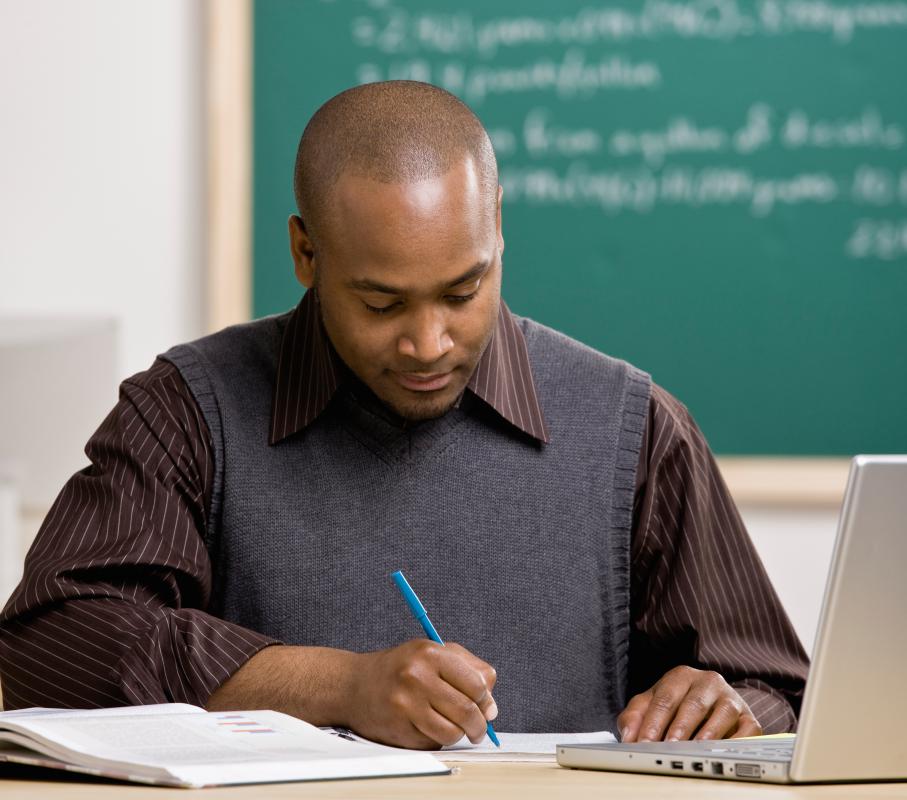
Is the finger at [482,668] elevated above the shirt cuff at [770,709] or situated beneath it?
elevated above

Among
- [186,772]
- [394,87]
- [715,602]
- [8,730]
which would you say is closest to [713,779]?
[186,772]

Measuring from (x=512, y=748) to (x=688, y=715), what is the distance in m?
0.16

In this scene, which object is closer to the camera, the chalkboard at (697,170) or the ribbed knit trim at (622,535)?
the ribbed knit trim at (622,535)

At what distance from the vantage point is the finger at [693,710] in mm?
1189

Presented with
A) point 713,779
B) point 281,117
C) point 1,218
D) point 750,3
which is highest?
point 750,3

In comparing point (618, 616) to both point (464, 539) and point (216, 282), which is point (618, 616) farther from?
point (216, 282)

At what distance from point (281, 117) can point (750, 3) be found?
0.78 m

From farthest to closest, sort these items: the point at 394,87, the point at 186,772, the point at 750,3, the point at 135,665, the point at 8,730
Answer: the point at 750,3 → the point at 394,87 → the point at 135,665 → the point at 8,730 → the point at 186,772

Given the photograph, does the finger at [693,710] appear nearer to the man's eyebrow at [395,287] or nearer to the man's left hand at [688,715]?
the man's left hand at [688,715]

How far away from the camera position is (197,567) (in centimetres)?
141

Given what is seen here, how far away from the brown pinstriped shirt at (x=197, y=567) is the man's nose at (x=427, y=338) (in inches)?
7.2

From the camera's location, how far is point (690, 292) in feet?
7.64

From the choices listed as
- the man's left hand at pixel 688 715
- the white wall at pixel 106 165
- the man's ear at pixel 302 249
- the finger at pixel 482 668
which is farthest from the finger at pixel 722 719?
the white wall at pixel 106 165

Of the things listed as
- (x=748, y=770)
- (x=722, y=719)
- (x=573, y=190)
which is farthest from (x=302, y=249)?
(x=573, y=190)
